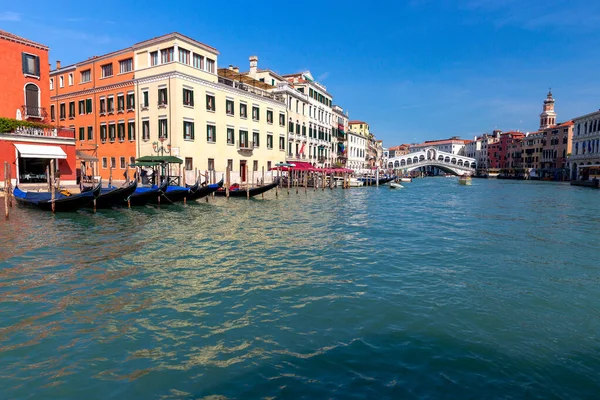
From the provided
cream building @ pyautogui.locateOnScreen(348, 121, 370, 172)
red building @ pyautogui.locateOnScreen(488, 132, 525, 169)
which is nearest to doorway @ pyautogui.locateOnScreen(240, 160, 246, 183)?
cream building @ pyautogui.locateOnScreen(348, 121, 370, 172)

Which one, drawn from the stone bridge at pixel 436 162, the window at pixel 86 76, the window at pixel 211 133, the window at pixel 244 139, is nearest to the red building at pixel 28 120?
the window at pixel 86 76

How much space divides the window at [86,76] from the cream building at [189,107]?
5.19 metres

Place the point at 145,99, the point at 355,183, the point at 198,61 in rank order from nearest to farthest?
the point at 145,99
the point at 198,61
the point at 355,183

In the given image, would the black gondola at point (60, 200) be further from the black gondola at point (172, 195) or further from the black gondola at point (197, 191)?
the black gondola at point (197, 191)

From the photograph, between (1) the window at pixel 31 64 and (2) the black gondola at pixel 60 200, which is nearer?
(2) the black gondola at pixel 60 200

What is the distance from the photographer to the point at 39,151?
724 inches

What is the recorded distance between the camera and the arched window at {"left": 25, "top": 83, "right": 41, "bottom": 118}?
769 inches

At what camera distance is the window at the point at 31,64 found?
63.2ft

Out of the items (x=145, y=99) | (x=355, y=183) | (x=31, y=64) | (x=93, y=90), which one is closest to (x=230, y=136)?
(x=145, y=99)

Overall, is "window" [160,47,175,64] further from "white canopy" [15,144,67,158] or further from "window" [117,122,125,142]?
"white canopy" [15,144,67,158]

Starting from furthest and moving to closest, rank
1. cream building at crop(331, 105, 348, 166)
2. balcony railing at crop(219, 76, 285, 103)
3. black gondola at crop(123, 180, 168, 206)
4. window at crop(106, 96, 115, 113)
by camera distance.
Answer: cream building at crop(331, 105, 348, 166) → balcony railing at crop(219, 76, 285, 103) → window at crop(106, 96, 115, 113) → black gondola at crop(123, 180, 168, 206)

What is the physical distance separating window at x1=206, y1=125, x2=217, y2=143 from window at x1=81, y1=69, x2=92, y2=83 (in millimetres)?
9913

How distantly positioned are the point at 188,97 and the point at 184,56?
247 centimetres

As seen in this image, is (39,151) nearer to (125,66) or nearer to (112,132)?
(112,132)
